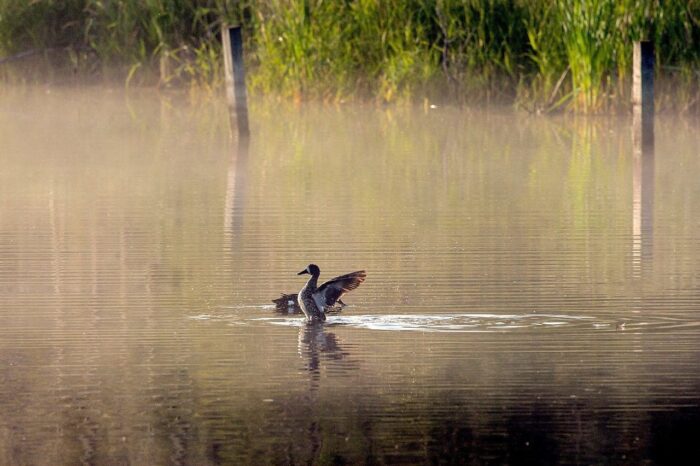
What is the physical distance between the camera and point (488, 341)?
838cm

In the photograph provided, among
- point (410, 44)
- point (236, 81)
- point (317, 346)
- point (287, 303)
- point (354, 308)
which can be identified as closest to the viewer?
point (317, 346)

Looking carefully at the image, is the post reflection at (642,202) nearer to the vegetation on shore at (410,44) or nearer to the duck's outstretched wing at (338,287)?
the duck's outstretched wing at (338,287)

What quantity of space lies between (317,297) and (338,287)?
4.8 inches

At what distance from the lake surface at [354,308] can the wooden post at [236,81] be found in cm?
103

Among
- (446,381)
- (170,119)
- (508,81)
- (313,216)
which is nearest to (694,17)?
(508,81)

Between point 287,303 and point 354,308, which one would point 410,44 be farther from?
point 287,303

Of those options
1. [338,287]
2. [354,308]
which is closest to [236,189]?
[354,308]

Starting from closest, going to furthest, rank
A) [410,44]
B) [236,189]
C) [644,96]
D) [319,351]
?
1. [319,351]
2. [236,189]
3. [644,96]
4. [410,44]

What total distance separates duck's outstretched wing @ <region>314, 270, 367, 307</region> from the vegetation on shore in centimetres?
1213

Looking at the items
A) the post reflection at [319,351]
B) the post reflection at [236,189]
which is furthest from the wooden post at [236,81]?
the post reflection at [319,351]

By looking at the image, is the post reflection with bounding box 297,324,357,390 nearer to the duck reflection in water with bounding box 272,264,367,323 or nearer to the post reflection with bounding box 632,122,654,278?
the duck reflection in water with bounding box 272,264,367,323

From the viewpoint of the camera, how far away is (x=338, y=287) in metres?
9.15

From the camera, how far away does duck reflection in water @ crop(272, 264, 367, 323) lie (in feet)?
29.7

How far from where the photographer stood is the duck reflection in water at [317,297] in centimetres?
905
